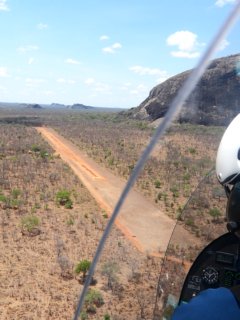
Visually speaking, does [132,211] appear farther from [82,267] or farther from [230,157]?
[230,157]

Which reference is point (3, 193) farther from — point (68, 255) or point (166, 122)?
point (166, 122)

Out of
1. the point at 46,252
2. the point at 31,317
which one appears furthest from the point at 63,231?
the point at 31,317

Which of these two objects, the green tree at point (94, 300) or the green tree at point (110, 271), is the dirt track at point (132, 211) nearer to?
the green tree at point (110, 271)

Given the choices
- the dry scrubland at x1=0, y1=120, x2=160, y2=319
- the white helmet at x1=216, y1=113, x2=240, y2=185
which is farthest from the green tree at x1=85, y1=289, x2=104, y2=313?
the white helmet at x1=216, y1=113, x2=240, y2=185

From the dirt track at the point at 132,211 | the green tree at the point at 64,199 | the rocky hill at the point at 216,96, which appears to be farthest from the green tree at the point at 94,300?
the rocky hill at the point at 216,96

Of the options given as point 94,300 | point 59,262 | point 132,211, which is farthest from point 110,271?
point 132,211

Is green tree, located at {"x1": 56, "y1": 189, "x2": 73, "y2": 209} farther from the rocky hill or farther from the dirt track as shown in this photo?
the rocky hill
